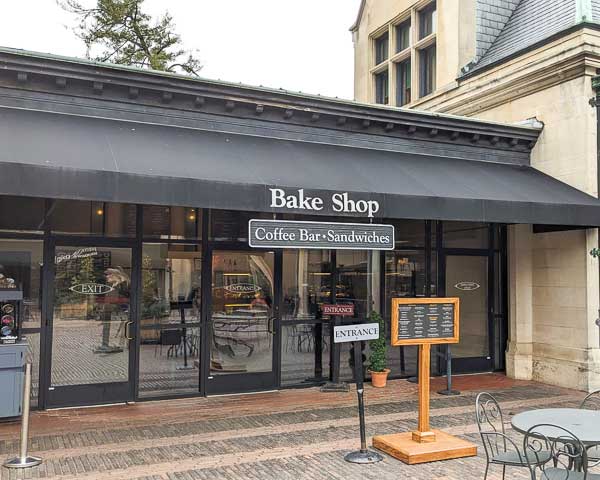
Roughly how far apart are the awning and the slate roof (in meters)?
2.91

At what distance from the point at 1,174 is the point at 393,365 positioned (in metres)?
7.22

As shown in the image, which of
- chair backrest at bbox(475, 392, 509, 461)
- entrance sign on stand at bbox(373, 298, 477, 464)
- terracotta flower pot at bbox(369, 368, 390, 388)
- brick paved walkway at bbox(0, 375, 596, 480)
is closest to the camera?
chair backrest at bbox(475, 392, 509, 461)

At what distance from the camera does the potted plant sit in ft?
31.9

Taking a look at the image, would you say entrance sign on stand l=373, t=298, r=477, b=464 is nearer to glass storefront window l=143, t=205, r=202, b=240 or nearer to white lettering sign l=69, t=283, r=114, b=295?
glass storefront window l=143, t=205, r=202, b=240

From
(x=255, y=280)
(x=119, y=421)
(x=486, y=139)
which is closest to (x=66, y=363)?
(x=119, y=421)

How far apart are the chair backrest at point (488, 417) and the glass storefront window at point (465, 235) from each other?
3.23m

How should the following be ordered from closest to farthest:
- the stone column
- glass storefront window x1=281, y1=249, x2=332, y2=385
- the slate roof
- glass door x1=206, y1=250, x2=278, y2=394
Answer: glass door x1=206, y1=250, x2=278, y2=394, glass storefront window x1=281, y1=249, x2=332, y2=385, the slate roof, the stone column

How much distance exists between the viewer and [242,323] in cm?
913

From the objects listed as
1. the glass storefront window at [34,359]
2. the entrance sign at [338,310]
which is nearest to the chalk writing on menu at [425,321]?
the entrance sign at [338,310]

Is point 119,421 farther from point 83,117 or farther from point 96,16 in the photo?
point 96,16

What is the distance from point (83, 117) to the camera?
310 inches

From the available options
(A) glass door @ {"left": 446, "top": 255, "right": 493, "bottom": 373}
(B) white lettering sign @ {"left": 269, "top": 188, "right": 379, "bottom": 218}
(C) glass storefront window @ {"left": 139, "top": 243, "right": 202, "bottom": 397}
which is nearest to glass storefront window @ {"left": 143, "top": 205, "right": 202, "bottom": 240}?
(C) glass storefront window @ {"left": 139, "top": 243, "right": 202, "bottom": 397}

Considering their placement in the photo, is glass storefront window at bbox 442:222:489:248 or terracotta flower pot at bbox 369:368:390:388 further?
glass storefront window at bbox 442:222:489:248

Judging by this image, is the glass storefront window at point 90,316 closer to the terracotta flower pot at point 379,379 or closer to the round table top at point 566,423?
the terracotta flower pot at point 379,379
